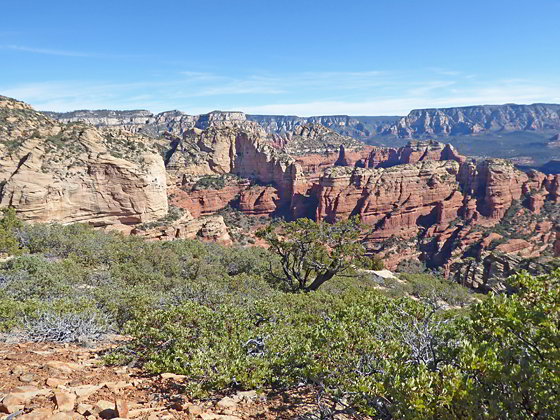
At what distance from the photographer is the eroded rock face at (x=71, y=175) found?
34.8 m

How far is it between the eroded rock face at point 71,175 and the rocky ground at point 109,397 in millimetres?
31520

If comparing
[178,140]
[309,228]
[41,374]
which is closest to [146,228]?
[309,228]

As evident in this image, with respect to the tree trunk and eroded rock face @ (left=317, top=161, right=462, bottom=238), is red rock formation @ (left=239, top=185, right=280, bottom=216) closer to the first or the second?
eroded rock face @ (left=317, top=161, right=462, bottom=238)

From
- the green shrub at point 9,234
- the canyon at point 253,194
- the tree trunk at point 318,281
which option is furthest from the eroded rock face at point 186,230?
the tree trunk at point 318,281

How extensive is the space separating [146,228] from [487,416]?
42.5 meters

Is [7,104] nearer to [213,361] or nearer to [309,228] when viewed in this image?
[309,228]

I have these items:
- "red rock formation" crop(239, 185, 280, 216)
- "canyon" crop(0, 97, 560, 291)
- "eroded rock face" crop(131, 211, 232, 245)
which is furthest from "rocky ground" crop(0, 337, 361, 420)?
"red rock formation" crop(239, 185, 280, 216)

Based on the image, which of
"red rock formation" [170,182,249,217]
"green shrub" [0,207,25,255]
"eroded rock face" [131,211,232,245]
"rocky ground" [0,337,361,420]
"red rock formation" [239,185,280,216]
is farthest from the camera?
"red rock formation" [239,185,280,216]

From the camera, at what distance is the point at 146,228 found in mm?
42656

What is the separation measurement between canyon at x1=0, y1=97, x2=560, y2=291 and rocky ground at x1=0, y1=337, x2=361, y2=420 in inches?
1281

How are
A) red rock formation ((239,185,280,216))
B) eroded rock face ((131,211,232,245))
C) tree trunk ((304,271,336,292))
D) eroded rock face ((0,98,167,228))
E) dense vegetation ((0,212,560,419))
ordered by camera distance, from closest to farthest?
dense vegetation ((0,212,560,419)) < tree trunk ((304,271,336,292)) < eroded rock face ((0,98,167,228)) < eroded rock face ((131,211,232,245)) < red rock formation ((239,185,280,216))

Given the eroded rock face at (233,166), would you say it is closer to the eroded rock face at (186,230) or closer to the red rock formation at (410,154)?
the eroded rock face at (186,230)

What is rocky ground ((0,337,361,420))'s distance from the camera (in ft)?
19.0

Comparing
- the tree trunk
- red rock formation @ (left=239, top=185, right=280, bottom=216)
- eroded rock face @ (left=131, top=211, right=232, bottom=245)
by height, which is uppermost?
the tree trunk
